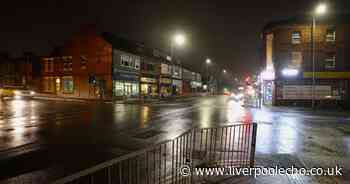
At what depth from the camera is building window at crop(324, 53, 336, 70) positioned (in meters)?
27.4

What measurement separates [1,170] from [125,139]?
4.13 m

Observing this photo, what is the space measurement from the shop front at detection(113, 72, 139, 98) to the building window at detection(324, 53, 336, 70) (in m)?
30.0

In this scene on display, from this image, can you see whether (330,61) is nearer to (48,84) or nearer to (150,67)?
(150,67)

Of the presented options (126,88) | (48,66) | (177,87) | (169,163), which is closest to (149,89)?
(126,88)

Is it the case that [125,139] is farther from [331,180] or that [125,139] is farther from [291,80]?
[291,80]

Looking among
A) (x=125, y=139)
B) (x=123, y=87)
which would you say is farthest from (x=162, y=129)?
(x=123, y=87)

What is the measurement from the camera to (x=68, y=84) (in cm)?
3850

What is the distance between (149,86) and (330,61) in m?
31.6

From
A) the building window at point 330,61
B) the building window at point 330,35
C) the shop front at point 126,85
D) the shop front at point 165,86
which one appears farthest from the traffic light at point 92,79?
the building window at point 330,35

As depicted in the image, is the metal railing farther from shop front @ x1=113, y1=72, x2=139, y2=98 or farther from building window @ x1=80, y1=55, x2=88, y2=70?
building window @ x1=80, y1=55, x2=88, y2=70

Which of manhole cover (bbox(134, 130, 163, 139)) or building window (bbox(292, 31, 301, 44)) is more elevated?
building window (bbox(292, 31, 301, 44))

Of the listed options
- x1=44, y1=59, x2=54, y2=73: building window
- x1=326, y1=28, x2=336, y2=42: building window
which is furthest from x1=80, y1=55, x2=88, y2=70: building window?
x1=326, y1=28, x2=336, y2=42: building window

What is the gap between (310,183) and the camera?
4.77 m

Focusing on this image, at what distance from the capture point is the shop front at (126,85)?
3562 cm
